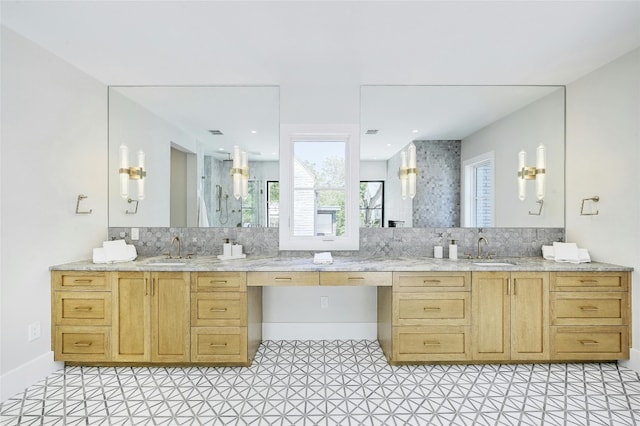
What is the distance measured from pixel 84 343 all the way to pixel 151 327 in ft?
1.78

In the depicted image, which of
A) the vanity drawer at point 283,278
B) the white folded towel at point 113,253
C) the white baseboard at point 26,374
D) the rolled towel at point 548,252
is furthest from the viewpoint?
the rolled towel at point 548,252

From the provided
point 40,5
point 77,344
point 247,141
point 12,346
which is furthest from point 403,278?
point 40,5

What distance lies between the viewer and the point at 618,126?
2734 mm

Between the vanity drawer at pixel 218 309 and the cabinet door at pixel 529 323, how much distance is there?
2.18 m

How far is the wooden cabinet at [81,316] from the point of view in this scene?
2.64m

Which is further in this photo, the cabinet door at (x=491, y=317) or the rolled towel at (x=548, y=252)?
the rolled towel at (x=548, y=252)

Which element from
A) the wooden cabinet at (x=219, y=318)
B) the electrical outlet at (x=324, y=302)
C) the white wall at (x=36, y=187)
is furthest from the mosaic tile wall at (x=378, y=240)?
the wooden cabinet at (x=219, y=318)

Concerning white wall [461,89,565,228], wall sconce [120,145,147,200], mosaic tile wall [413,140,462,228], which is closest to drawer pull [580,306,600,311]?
white wall [461,89,565,228]

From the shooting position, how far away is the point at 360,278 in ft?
8.95

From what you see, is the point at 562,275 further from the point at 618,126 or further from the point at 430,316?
the point at 618,126

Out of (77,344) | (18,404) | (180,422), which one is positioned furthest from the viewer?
(77,344)

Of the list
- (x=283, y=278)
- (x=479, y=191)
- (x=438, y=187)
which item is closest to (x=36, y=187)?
(x=283, y=278)

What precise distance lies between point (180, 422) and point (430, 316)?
1.91 meters

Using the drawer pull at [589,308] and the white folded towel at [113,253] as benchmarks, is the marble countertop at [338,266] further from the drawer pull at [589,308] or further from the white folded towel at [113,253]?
the drawer pull at [589,308]
